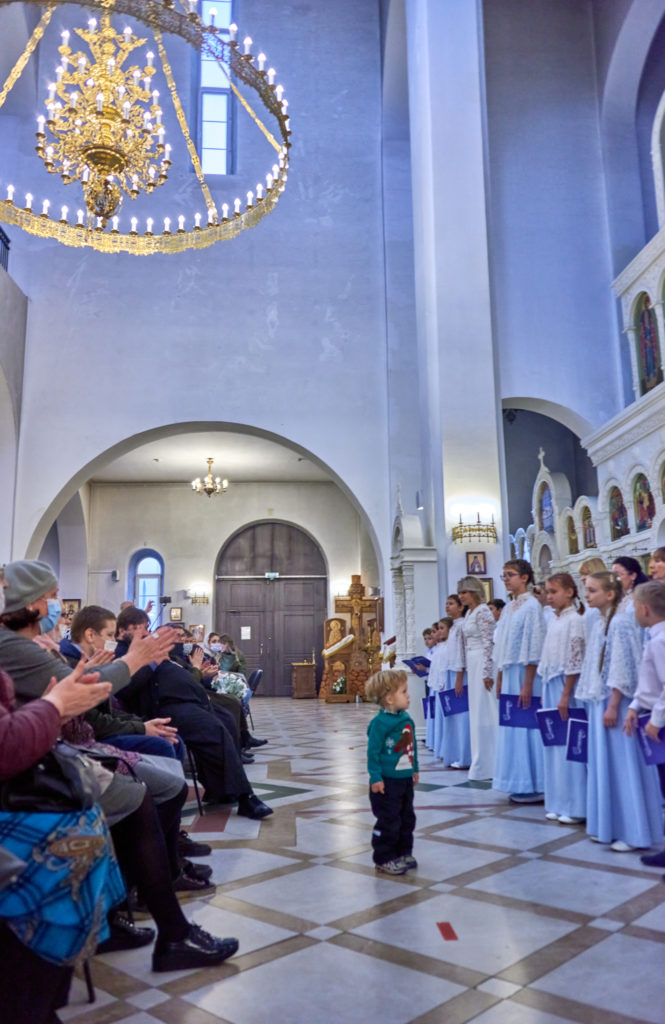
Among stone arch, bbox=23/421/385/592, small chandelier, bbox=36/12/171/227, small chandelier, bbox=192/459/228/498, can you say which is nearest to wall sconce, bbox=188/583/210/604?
small chandelier, bbox=192/459/228/498

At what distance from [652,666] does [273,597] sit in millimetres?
16474

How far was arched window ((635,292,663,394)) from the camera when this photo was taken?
11.8 m

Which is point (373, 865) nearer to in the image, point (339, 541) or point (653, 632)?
point (653, 632)

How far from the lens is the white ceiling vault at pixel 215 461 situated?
16531 millimetres

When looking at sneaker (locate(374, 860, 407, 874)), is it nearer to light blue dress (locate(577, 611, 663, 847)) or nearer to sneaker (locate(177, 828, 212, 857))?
sneaker (locate(177, 828, 212, 857))

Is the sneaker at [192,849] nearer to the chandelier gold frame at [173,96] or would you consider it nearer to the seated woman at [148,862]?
the seated woman at [148,862]

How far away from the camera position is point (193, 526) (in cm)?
1984

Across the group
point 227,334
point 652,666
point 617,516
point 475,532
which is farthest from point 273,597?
point 652,666

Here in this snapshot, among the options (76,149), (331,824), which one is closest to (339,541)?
(76,149)

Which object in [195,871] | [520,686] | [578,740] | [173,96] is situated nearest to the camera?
[195,871]

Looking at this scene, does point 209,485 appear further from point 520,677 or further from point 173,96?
point 520,677

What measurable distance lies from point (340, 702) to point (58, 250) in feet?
33.5

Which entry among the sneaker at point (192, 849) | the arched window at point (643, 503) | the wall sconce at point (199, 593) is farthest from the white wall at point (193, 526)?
the sneaker at point (192, 849)

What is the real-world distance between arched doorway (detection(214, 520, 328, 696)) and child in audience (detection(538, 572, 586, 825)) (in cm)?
1509
